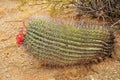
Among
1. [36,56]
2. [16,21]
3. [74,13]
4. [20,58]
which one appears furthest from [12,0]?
[36,56]

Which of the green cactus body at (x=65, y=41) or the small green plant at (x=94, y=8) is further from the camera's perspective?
the small green plant at (x=94, y=8)

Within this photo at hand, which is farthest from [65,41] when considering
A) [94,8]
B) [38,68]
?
[94,8]

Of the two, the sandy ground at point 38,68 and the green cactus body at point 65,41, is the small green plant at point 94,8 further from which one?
the green cactus body at point 65,41

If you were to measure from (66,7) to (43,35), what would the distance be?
1431mm

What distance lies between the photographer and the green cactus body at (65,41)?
12.1 feet

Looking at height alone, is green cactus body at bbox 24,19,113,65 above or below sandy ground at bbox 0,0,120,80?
above

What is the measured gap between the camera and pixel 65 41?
3.69m

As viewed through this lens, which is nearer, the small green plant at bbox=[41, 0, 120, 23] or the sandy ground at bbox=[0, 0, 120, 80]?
the sandy ground at bbox=[0, 0, 120, 80]

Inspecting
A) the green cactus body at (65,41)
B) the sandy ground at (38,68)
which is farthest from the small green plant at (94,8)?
the green cactus body at (65,41)

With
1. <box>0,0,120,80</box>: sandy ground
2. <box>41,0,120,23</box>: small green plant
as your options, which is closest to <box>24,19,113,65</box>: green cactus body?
<box>0,0,120,80</box>: sandy ground

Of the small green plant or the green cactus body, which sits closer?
the green cactus body

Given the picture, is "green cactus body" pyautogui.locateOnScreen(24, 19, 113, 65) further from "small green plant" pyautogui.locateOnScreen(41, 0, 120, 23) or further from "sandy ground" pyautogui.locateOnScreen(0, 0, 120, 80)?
"small green plant" pyautogui.locateOnScreen(41, 0, 120, 23)

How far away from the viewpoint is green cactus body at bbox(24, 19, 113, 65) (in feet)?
12.1

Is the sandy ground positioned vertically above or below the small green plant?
below
